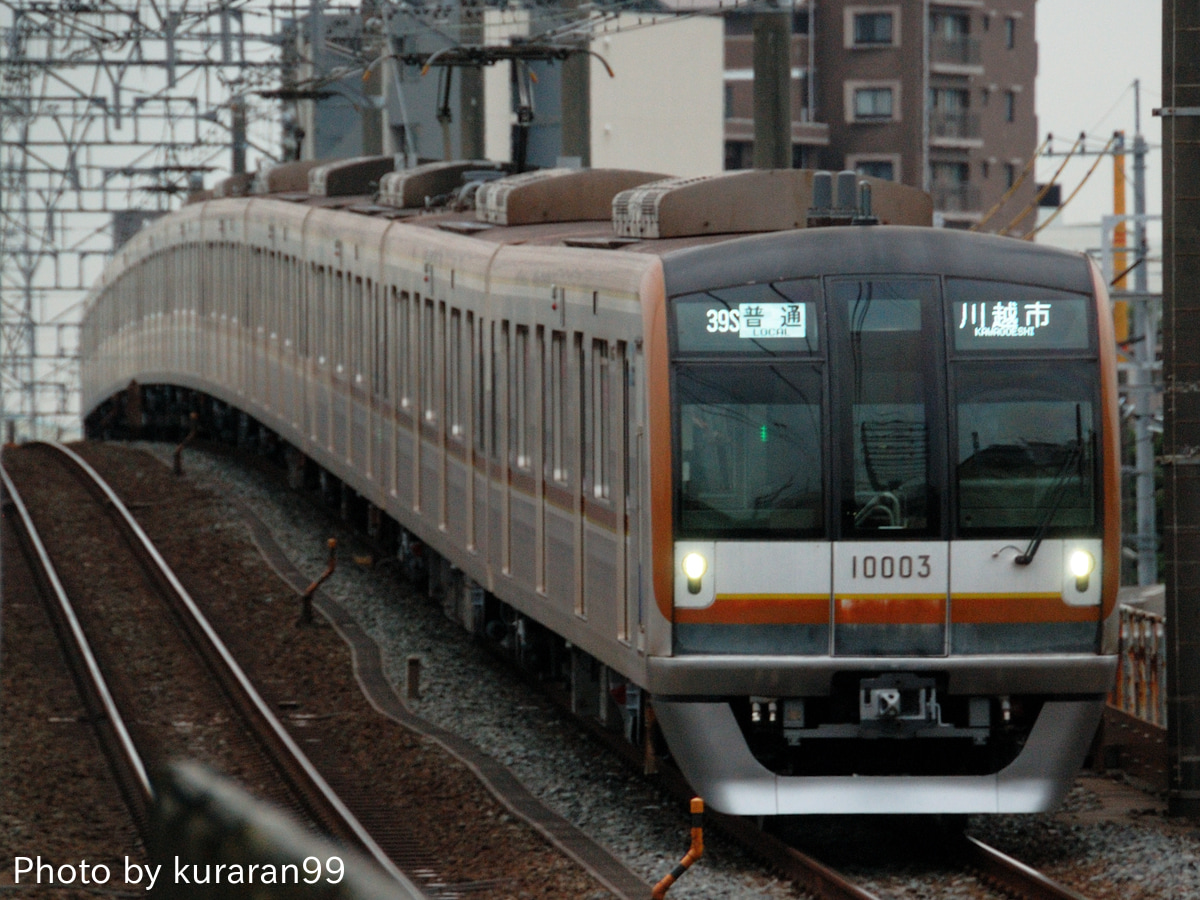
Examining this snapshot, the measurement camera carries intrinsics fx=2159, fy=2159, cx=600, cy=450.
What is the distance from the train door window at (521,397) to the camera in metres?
10.5

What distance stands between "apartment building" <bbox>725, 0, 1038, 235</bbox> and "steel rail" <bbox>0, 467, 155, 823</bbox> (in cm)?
3481

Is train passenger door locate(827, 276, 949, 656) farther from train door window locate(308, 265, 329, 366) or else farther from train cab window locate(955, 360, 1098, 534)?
train door window locate(308, 265, 329, 366)

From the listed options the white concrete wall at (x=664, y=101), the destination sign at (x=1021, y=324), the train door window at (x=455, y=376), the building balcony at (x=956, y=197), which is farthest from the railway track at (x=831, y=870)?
the building balcony at (x=956, y=197)

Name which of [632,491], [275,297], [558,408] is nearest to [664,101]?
[275,297]

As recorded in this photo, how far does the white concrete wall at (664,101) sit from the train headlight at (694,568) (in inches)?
1540

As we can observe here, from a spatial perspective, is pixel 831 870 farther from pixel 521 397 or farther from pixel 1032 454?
pixel 521 397

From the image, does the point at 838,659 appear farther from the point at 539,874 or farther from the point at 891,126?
the point at 891,126

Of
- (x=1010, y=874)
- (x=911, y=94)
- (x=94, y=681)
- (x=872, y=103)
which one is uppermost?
(x=911, y=94)

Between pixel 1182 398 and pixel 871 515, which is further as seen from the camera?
pixel 1182 398

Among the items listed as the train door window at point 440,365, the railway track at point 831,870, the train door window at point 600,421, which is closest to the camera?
the railway track at point 831,870

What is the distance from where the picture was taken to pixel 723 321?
8.09 m

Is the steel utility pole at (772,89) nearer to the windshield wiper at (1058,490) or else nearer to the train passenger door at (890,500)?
the train passenger door at (890,500)

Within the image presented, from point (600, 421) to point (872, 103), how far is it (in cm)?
4453

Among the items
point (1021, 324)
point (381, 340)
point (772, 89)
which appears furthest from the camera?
point (381, 340)
